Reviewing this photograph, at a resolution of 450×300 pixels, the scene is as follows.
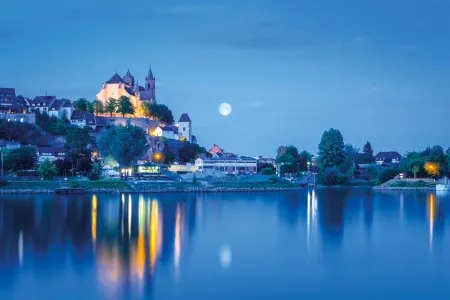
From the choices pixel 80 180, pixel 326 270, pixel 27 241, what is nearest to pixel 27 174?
pixel 80 180

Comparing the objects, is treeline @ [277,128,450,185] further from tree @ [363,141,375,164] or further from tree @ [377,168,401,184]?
tree @ [363,141,375,164]

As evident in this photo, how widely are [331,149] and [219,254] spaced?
45.0 m

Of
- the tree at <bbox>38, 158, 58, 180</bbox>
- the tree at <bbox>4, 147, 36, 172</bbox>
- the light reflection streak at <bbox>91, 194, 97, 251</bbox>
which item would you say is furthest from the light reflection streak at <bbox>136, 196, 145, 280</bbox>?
the tree at <bbox>4, 147, 36, 172</bbox>

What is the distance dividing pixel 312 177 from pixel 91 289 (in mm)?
54619

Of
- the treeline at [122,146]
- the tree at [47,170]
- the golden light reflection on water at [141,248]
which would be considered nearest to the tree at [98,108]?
the treeline at [122,146]

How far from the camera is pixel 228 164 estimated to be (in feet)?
219

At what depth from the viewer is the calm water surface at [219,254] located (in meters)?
13.1

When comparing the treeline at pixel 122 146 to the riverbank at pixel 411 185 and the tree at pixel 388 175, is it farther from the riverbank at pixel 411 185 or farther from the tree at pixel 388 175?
the tree at pixel 388 175

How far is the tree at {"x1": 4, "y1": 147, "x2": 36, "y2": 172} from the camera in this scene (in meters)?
46.8

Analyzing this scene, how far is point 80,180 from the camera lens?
1859 inches

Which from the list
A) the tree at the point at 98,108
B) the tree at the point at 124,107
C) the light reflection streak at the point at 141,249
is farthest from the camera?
the tree at the point at 98,108

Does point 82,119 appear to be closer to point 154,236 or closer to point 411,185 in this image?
point 411,185

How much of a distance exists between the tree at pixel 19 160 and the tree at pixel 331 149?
28299 millimetres

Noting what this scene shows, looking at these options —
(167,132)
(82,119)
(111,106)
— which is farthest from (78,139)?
(167,132)
